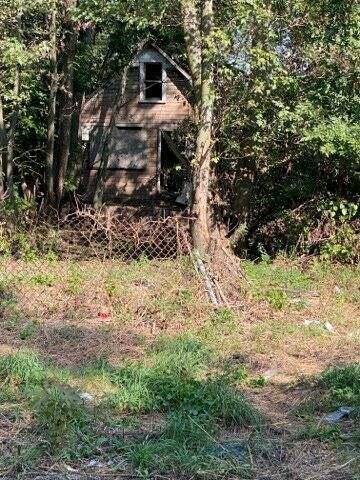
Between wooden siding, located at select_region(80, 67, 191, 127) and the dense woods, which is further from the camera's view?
wooden siding, located at select_region(80, 67, 191, 127)

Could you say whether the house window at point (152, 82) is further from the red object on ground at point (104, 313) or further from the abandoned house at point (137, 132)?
the red object on ground at point (104, 313)

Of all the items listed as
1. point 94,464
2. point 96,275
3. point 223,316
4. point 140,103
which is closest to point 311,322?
point 223,316

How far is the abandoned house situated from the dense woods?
468cm

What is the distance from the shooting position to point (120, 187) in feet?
70.6

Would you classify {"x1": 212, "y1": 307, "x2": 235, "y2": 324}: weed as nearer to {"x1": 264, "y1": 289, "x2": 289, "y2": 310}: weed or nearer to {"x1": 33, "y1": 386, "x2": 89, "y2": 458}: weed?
{"x1": 264, "y1": 289, "x2": 289, "y2": 310}: weed

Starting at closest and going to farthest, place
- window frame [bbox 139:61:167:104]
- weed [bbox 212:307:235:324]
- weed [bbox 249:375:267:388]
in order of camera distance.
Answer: weed [bbox 249:375:267:388], weed [bbox 212:307:235:324], window frame [bbox 139:61:167:104]

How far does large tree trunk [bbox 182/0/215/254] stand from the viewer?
353 inches

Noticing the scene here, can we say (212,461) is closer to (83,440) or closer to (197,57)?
(83,440)

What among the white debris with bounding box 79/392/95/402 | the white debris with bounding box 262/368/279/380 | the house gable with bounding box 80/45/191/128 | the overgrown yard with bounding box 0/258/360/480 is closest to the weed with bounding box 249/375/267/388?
the overgrown yard with bounding box 0/258/360/480

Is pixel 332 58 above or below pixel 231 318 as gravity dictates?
above

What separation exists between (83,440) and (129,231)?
5.12 m

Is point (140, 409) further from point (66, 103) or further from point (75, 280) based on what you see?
point (66, 103)

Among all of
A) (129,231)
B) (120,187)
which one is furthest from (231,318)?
(120,187)

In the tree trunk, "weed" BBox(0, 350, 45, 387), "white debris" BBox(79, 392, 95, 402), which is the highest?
the tree trunk
